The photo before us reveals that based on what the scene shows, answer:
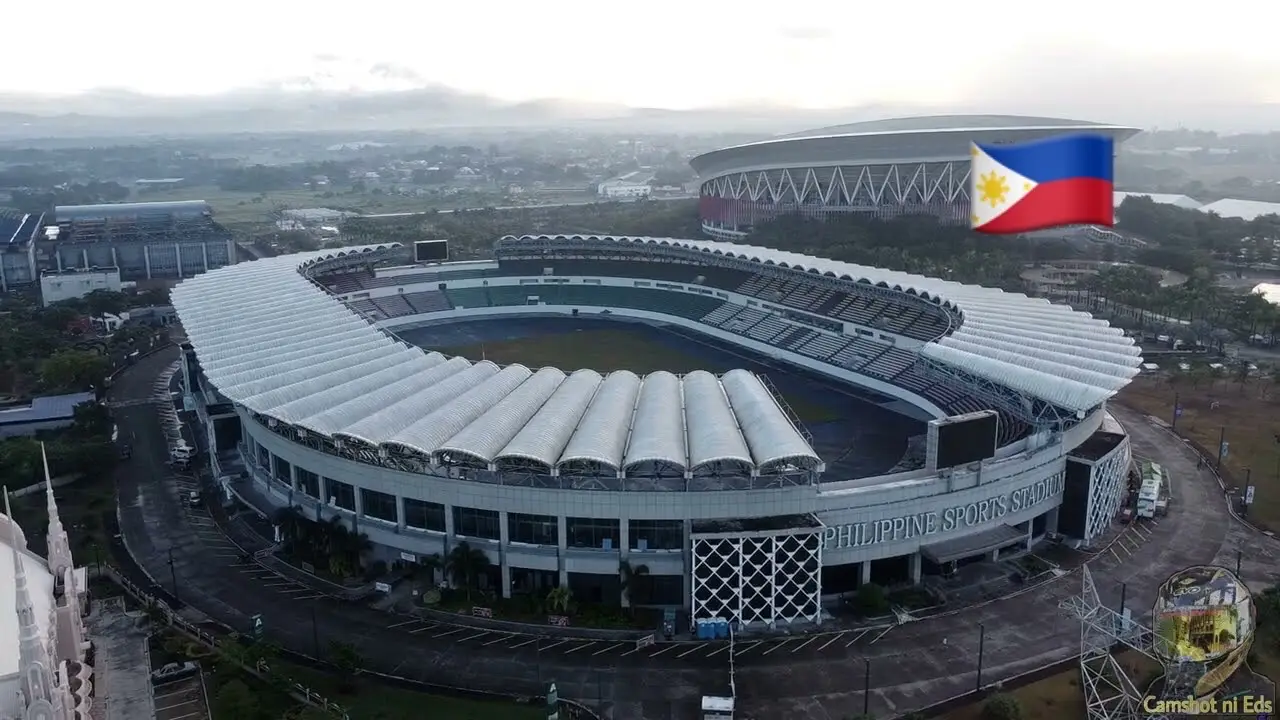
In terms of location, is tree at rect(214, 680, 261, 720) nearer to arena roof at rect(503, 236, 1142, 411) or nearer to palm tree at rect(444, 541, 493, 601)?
palm tree at rect(444, 541, 493, 601)

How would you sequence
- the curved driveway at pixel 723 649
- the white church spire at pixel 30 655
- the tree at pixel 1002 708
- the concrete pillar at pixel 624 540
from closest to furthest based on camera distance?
the white church spire at pixel 30 655 < the tree at pixel 1002 708 < the curved driveway at pixel 723 649 < the concrete pillar at pixel 624 540

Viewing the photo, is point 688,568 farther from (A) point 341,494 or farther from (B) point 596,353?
(B) point 596,353

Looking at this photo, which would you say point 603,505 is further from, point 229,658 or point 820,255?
point 820,255

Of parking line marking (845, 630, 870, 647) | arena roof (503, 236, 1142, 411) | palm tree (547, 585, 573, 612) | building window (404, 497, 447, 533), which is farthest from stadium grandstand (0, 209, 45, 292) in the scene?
parking line marking (845, 630, 870, 647)

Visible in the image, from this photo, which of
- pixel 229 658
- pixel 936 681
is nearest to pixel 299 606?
pixel 229 658

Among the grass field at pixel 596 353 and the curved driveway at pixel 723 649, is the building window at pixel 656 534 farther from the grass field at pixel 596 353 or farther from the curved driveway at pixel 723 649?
the grass field at pixel 596 353

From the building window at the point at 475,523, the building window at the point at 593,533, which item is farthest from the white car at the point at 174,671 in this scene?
the building window at the point at 593,533
